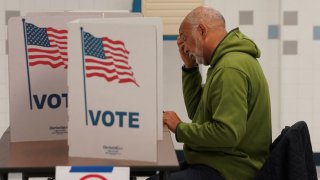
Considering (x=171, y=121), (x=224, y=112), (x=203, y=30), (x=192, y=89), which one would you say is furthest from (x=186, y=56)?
(x=224, y=112)

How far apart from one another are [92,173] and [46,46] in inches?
28.1

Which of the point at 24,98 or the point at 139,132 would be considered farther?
the point at 24,98

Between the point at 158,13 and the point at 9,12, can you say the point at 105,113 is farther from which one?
the point at 9,12

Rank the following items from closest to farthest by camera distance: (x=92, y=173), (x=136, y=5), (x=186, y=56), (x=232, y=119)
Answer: (x=92, y=173) < (x=232, y=119) < (x=186, y=56) < (x=136, y=5)

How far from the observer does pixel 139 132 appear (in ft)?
8.44

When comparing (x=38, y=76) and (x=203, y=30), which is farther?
(x=203, y=30)

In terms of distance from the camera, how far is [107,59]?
8.36 feet

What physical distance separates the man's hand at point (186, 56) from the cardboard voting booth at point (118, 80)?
2.22 ft

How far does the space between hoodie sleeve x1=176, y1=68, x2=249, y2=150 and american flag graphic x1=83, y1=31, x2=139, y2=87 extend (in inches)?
17.2

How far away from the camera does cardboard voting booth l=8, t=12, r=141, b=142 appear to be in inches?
113

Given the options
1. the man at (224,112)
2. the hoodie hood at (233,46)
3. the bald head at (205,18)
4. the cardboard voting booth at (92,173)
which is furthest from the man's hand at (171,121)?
the cardboard voting booth at (92,173)

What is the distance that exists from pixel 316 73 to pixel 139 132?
11.2ft

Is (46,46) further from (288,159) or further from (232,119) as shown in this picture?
(288,159)

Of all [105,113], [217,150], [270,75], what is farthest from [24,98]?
[270,75]
